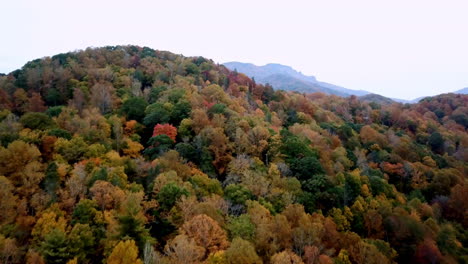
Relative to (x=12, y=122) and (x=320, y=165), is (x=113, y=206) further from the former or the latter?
(x=320, y=165)

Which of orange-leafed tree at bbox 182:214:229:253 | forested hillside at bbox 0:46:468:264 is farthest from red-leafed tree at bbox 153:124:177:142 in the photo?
orange-leafed tree at bbox 182:214:229:253

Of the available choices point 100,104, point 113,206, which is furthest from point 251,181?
point 100,104

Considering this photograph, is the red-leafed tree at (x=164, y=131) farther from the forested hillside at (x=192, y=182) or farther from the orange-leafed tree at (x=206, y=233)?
the orange-leafed tree at (x=206, y=233)

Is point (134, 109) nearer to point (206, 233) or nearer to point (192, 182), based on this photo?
point (192, 182)

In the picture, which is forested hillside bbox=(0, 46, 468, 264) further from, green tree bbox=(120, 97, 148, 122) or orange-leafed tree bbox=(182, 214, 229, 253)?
green tree bbox=(120, 97, 148, 122)

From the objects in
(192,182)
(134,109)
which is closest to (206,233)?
(192,182)

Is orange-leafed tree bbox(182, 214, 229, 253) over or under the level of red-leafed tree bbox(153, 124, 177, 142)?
under

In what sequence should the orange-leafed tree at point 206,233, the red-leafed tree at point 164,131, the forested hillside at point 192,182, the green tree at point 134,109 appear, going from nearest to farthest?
the orange-leafed tree at point 206,233
the forested hillside at point 192,182
the red-leafed tree at point 164,131
the green tree at point 134,109

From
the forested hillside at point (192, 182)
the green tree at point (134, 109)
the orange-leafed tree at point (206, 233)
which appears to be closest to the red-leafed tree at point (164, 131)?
the forested hillside at point (192, 182)
